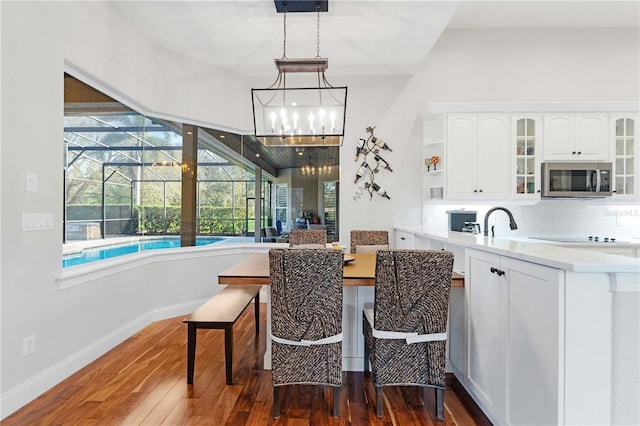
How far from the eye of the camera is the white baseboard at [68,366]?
1.95 metres

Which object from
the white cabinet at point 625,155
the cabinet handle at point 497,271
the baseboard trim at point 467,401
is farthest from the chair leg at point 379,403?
the white cabinet at point 625,155

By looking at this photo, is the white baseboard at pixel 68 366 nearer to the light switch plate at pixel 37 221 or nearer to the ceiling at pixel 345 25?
the light switch plate at pixel 37 221

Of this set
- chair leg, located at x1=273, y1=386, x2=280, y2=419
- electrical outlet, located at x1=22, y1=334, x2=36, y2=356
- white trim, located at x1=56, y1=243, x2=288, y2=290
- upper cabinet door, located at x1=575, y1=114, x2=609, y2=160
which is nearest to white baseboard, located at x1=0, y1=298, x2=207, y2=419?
electrical outlet, located at x1=22, y1=334, x2=36, y2=356

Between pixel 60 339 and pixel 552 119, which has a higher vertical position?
pixel 552 119

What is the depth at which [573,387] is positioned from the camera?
48.0 inches

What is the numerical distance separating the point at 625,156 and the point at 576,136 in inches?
23.8

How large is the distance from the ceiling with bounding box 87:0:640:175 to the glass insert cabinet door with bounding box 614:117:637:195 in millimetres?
1392

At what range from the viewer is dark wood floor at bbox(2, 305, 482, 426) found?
6.17 ft

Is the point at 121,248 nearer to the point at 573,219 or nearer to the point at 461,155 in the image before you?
the point at 461,155

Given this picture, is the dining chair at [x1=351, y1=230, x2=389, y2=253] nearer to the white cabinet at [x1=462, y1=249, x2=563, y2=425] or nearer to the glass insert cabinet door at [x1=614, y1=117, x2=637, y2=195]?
the white cabinet at [x1=462, y1=249, x2=563, y2=425]

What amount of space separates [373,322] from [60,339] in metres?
2.24

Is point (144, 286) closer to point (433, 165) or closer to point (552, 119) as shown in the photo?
point (433, 165)

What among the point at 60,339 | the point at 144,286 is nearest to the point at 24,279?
the point at 60,339

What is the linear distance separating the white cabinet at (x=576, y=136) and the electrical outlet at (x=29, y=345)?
5064 millimetres
